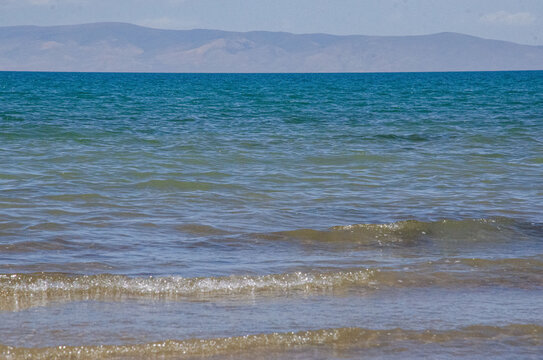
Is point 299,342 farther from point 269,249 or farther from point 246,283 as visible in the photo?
point 269,249

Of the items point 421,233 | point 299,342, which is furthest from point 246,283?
point 421,233

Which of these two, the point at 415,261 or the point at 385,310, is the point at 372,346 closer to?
the point at 385,310

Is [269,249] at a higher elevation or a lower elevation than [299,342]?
lower

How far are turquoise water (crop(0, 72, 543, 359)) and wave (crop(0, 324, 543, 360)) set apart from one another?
0.02 m

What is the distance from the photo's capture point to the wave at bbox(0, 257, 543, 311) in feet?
22.3

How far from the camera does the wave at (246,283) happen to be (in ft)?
22.3

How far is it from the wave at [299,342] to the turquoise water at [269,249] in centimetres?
2

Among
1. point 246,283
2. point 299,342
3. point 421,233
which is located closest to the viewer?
point 299,342

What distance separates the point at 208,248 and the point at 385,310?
2908 millimetres

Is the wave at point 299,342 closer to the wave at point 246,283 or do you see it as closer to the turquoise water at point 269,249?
the turquoise water at point 269,249

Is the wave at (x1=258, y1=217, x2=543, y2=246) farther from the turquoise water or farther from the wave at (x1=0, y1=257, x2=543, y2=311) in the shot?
the wave at (x1=0, y1=257, x2=543, y2=311)

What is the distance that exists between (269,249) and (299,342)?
3.14 metres

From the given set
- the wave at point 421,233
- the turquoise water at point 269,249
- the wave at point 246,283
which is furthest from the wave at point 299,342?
the wave at point 421,233

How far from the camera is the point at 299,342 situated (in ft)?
18.6
